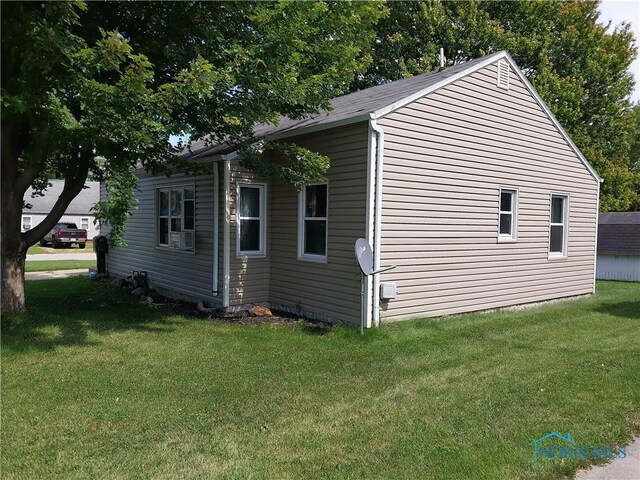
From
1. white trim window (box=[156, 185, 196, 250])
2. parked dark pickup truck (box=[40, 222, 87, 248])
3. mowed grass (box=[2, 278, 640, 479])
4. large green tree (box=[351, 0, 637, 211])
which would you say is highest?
large green tree (box=[351, 0, 637, 211])

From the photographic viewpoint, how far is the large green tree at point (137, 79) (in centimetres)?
550

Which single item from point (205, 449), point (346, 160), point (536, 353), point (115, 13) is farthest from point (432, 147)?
point (205, 449)

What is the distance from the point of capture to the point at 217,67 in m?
6.98

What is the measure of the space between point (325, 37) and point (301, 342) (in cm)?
544

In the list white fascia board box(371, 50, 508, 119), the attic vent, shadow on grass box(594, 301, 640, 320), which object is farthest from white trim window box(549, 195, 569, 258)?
white fascia board box(371, 50, 508, 119)

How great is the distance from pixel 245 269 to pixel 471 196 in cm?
469

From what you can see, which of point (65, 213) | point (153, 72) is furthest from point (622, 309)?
point (65, 213)

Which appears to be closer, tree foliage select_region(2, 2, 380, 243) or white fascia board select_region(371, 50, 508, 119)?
tree foliage select_region(2, 2, 380, 243)

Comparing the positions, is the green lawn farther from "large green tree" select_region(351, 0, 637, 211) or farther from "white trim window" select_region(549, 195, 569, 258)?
"white trim window" select_region(549, 195, 569, 258)

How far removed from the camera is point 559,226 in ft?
38.5

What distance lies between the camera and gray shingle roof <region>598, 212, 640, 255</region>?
712 inches

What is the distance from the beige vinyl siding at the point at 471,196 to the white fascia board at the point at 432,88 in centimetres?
10

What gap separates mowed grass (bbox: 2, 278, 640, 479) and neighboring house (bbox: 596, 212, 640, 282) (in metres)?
11.7

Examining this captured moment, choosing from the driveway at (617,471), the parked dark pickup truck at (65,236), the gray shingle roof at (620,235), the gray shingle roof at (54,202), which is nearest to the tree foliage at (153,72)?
the driveway at (617,471)
